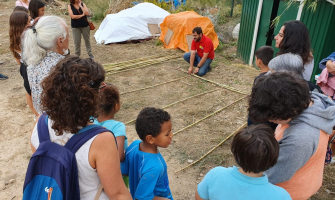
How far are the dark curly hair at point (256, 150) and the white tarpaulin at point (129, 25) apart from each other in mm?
8025

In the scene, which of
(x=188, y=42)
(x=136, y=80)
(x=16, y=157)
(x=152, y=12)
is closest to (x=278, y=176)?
(x=16, y=157)

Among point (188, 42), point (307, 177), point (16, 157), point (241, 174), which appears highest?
point (241, 174)

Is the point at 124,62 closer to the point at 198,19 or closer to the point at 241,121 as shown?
the point at 198,19

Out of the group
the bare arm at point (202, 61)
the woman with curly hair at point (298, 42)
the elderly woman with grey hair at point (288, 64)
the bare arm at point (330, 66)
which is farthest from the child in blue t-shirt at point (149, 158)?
the bare arm at point (202, 61)

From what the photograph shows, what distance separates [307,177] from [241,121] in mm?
2716

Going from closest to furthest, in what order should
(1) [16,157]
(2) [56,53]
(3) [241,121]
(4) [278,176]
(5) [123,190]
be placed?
(5) [123,190] < (4) [278,176] < (2) [56,53] < (1) [16,157] < (3) [241,121]

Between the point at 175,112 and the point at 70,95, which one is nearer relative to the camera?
the point at 70,95

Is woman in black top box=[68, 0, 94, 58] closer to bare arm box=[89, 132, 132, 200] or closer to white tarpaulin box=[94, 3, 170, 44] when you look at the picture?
white tarpaulin box=[94, 3, 170, 44]

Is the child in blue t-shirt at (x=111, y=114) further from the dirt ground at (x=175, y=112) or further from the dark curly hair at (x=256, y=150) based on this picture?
the dirt ground at (x=175, y=112)

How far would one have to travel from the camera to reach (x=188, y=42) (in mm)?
7902

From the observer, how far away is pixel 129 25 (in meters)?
8.81

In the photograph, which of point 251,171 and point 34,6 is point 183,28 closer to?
point 34,6

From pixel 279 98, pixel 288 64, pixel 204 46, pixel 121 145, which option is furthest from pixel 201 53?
pixel 279 98

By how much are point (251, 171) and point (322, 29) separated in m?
4.40
